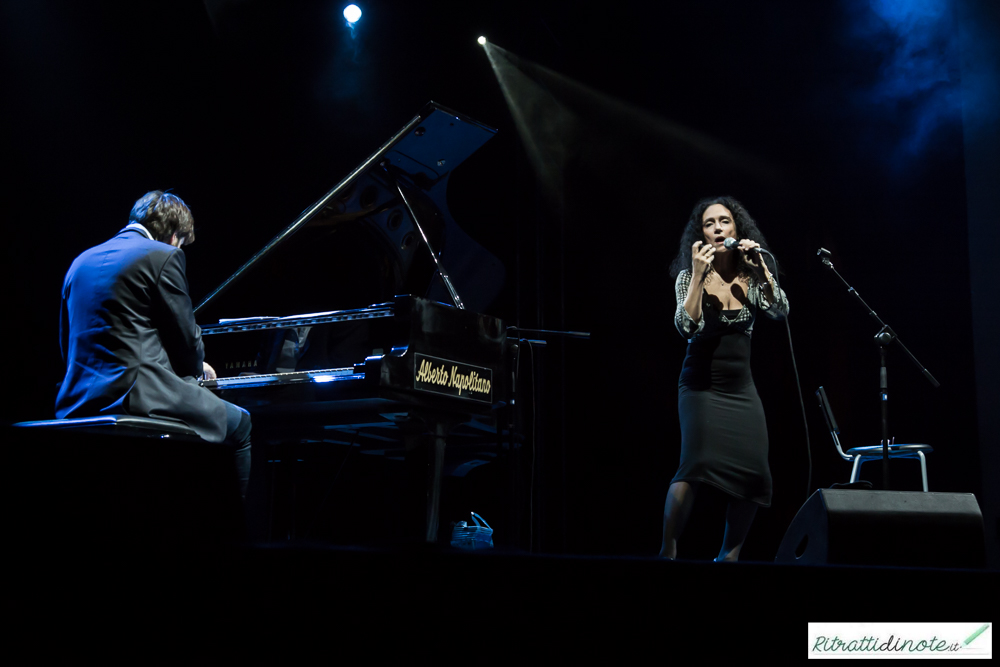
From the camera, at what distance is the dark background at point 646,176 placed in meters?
4.72

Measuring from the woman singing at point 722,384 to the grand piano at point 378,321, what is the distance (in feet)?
2.51

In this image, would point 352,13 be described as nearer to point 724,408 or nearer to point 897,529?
point 724,408

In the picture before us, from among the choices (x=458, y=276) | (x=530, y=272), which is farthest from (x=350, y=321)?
(x=530, y=272)

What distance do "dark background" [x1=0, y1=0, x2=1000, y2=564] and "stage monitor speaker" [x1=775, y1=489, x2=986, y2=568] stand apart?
2.39 metres

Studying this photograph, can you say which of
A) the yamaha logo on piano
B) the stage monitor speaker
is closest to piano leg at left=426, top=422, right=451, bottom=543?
the yamaha logo on piano

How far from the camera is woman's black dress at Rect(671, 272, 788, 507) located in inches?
115

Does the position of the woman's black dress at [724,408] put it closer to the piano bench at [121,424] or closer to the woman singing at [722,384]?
the woman singing at [722,384]

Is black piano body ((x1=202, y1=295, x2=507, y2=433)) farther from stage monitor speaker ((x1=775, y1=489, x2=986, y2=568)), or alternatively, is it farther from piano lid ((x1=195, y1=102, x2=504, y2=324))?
stage monitor speaker ((x1=775, y1=489, x2=986, y2=568))

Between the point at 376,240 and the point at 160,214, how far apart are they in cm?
100

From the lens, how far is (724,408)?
3.02 m

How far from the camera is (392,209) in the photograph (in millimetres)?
3727

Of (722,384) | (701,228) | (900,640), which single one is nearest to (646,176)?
(701,228)

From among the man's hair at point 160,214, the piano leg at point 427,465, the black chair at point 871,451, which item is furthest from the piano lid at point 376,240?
the black chair at point 871,451

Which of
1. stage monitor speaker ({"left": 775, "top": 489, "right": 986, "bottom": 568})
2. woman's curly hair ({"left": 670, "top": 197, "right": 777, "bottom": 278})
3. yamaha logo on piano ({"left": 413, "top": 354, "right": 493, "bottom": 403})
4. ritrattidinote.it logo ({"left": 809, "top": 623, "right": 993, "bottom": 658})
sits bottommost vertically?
ritrattidinote.it logo ({"left": 809, "top": 623, "right": 993, "bottom": 658})
